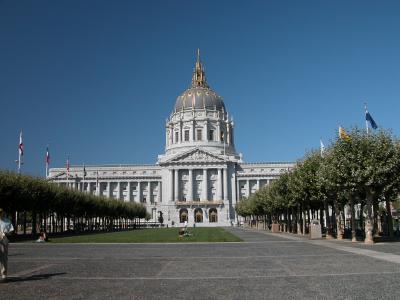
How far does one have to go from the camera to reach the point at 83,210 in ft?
289

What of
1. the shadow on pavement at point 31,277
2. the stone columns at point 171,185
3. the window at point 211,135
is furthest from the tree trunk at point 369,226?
the window at point 211,135

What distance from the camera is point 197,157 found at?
544 feet

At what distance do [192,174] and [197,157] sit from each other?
6.05 m

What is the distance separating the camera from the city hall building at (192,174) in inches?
6186

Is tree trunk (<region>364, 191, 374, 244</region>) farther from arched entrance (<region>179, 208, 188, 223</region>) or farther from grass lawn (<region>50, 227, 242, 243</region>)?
arched entrance (<region>179, 208, 188, 223</region>)

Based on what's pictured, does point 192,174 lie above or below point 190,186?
above

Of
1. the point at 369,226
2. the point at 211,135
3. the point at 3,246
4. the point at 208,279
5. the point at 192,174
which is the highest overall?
the point at 211,135

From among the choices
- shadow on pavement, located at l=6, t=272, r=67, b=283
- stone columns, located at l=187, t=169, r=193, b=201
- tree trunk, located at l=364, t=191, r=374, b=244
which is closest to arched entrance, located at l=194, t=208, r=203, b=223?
stone columns, located at l=187, t=169, r=193, b=201

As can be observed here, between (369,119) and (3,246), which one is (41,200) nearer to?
(369,119)

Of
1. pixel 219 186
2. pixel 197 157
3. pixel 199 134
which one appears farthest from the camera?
pixel 199 134

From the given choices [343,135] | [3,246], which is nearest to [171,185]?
[343,135]

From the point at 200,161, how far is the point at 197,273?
146 metres

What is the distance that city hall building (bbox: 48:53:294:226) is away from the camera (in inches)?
6186

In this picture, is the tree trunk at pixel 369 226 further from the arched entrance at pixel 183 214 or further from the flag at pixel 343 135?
the arched entrance at pixel 183 214
